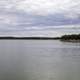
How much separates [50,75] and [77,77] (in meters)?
1.11

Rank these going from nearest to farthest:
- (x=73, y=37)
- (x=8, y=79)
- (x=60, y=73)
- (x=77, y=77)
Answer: (x=8, y=79) < (x=77, y=77) < (x=60, y=73) < (x=73, y=37)

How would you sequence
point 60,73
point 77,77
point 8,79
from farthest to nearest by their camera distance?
point 60,73 → point 77,77 → point 8,79

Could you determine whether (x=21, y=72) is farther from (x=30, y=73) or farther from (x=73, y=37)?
(x=73, y=37)

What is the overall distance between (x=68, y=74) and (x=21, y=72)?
2107mm

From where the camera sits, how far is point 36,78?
37.7 feet

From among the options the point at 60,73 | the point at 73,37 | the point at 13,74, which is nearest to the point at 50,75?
the point at 60,73

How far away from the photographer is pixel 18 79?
37.1 feet

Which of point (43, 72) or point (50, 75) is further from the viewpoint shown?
point (43, 72)

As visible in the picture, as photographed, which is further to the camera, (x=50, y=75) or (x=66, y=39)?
(x=66, y=39)

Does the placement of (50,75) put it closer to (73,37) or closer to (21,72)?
(21,72)

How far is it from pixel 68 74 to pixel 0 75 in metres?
2.89

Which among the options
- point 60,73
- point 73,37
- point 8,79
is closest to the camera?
point 8,79

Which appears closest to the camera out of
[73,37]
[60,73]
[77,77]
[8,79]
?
[8,79]

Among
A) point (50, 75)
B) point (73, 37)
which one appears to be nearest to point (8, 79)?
point (50, 75)
